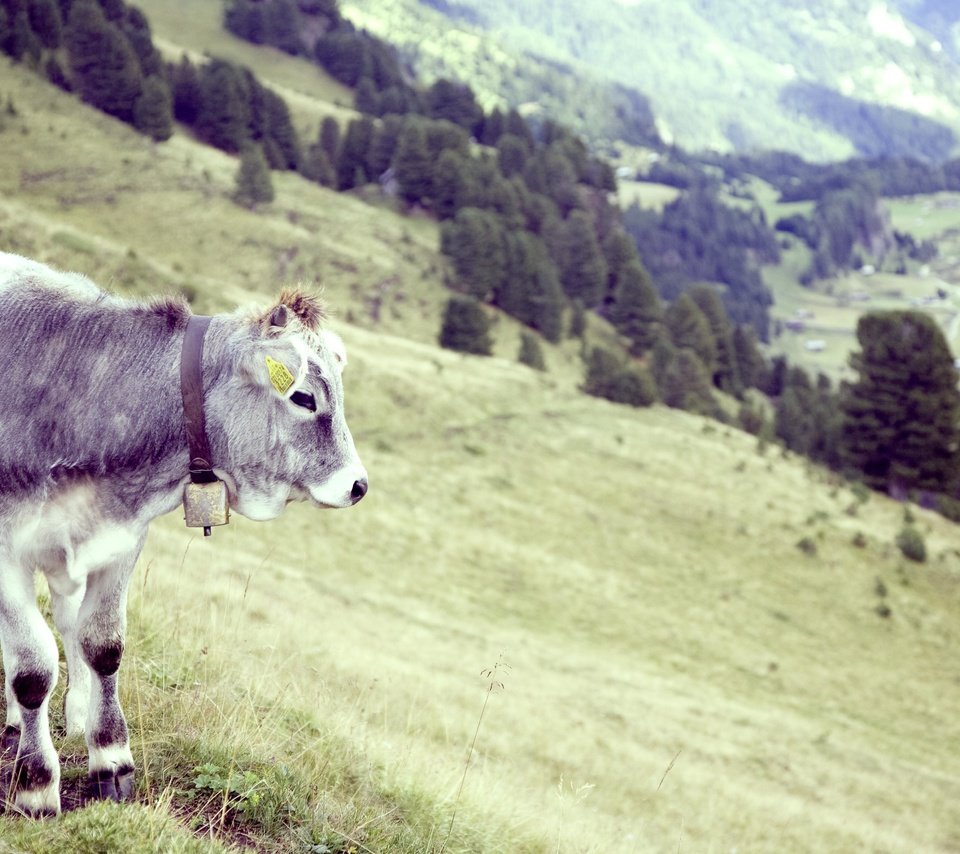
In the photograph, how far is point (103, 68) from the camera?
233 ft

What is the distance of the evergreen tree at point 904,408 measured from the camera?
4978 cm

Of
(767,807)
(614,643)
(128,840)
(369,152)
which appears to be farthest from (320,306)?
(369,152)

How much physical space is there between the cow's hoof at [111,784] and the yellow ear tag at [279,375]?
2.06 meters

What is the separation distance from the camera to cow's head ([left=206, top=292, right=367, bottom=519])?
4395 mm

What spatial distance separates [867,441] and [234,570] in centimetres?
4464

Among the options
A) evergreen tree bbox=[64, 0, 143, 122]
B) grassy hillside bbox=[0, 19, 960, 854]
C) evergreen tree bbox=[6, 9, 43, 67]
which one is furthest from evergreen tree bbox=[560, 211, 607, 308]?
evergreen tree bbox=[6, 9, 43, 67]

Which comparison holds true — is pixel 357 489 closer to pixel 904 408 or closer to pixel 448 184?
pixel 904 408

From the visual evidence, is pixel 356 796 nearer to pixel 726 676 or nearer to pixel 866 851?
pixel 866 851

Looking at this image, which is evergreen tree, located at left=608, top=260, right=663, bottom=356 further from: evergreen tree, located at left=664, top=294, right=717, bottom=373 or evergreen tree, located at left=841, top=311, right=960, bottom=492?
evergreen tree, located at left=841, top=311, right=960, bottom=492

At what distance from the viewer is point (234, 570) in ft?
50.2

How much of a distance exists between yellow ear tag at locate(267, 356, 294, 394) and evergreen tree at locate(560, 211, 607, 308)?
271 ft

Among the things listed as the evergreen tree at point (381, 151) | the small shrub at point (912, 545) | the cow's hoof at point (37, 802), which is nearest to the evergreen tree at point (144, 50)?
the evergreen tree at point (381, 151)

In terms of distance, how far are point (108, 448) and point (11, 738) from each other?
5.62 ft

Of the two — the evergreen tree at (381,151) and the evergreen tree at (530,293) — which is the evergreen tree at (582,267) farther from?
the evergreen tree at (381,151)
